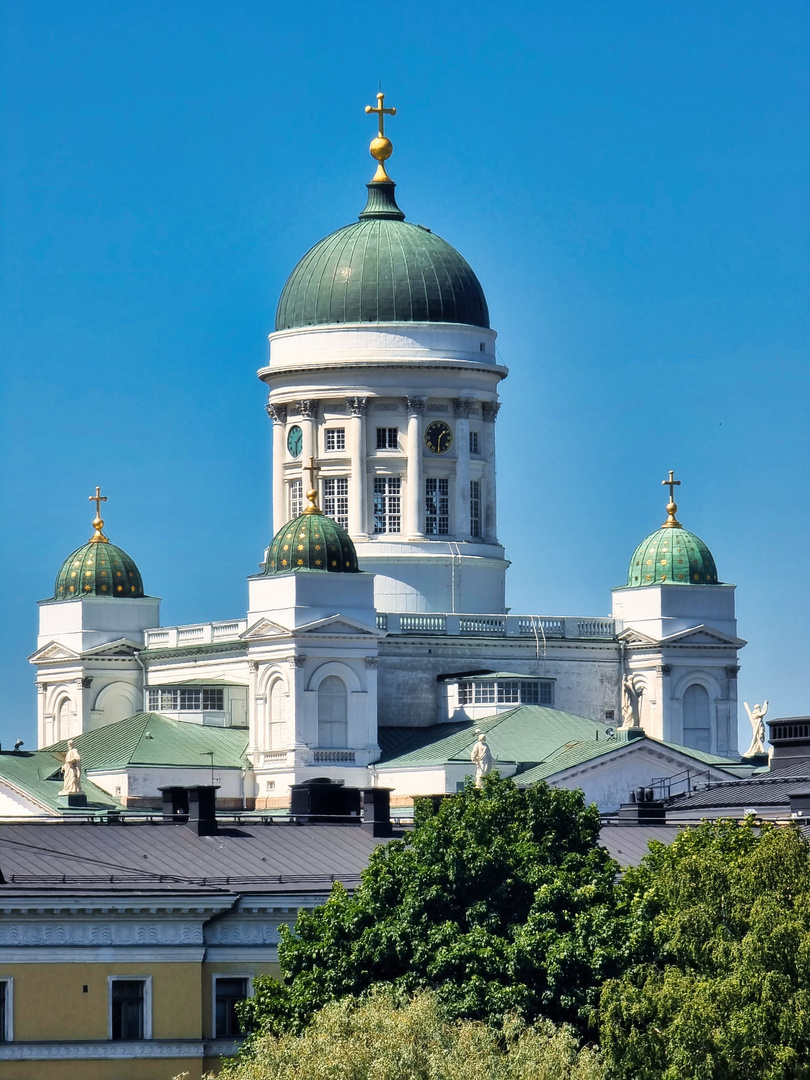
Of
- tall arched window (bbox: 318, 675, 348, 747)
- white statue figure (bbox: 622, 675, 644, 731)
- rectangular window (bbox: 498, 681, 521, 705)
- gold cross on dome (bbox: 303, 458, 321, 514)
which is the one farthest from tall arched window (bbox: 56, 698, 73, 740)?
white statue figure (bbox: 622, 675, 644, 731)

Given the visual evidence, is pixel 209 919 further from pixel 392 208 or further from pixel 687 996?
pixel 392 208

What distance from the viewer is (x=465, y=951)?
94.2 m

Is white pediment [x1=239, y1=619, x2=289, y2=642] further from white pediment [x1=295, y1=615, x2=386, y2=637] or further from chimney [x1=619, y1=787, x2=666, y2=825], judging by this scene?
chimney [x1=619, y1=787, x2=666, y2=825]

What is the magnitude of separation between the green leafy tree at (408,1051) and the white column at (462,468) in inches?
3095

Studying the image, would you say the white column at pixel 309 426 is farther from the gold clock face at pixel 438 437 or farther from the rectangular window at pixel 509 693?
the rectangular window at pixel 509 693

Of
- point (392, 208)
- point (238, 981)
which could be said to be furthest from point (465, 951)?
point (392, 208)

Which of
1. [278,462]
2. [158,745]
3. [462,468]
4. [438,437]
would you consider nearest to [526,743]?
[158,745]

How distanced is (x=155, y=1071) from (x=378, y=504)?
72.9 m

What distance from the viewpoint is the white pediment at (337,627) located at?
500 feet

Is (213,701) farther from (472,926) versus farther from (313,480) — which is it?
(472,926)

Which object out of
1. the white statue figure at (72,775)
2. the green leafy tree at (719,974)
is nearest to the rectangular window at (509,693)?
the white statue figure at (72,775)

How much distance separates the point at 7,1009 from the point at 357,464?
74124 millimetres

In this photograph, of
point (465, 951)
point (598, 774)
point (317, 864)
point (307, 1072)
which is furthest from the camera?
point (598, 774)

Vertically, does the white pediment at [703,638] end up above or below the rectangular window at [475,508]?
below
